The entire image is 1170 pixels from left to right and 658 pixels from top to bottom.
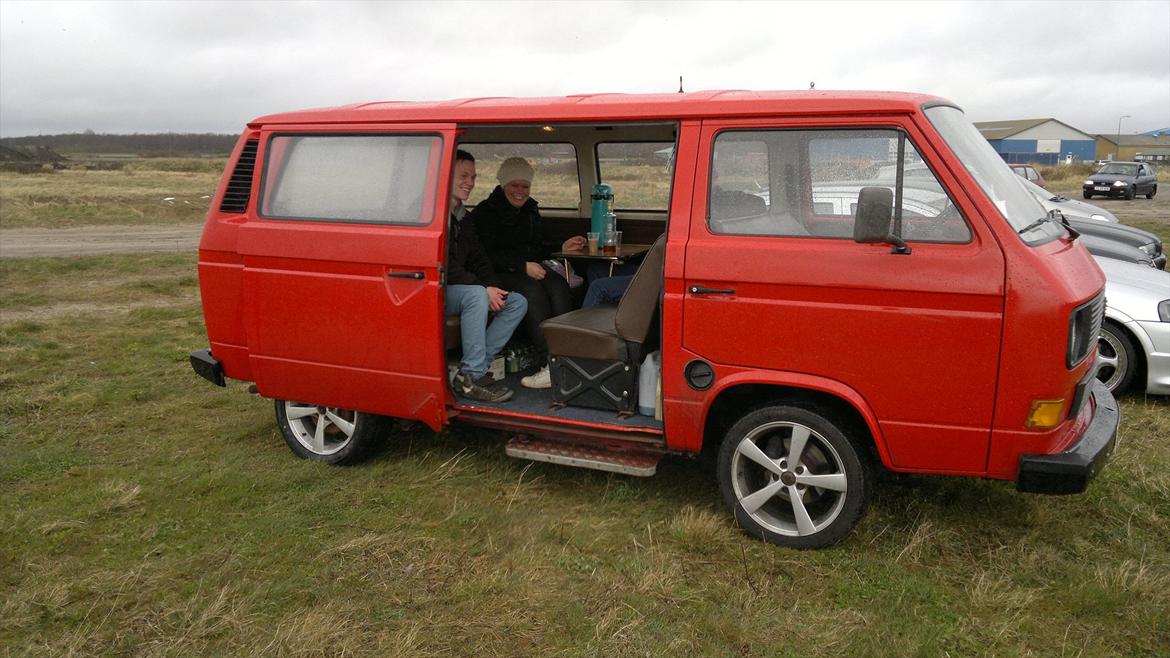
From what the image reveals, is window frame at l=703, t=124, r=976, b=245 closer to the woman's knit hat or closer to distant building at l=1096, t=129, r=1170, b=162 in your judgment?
the woman's knit hat

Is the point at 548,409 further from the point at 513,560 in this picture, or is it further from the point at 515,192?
the point at 515,192

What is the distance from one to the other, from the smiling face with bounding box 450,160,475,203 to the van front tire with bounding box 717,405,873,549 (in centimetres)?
239

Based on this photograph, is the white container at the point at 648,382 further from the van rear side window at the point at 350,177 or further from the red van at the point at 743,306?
the van rear side window at the point at 350,177

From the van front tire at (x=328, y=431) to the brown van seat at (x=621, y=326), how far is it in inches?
51.8

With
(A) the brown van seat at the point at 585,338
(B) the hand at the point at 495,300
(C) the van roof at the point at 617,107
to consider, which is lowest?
(A) the brown van seat at the point at 585,338

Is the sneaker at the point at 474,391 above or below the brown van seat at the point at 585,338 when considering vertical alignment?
below

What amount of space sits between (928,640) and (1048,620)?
58cm

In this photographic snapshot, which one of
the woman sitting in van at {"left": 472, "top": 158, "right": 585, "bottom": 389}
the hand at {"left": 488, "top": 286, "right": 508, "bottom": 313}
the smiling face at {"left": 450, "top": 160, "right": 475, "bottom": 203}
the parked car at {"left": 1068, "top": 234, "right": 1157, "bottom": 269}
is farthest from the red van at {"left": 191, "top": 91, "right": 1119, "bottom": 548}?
the parked car at {"left": 1068, "top": 234, "right": 1157, "bottom": 269}

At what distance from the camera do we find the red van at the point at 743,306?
3.79 meters

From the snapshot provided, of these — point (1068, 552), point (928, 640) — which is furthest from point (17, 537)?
point (1068, 552)

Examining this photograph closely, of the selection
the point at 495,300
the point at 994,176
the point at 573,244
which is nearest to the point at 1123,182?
the point at 573,244

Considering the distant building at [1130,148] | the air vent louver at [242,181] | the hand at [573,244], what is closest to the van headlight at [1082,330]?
the hand at [573,244]

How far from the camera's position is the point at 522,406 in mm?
5211

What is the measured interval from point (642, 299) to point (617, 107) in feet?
3.30
